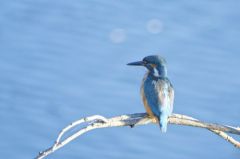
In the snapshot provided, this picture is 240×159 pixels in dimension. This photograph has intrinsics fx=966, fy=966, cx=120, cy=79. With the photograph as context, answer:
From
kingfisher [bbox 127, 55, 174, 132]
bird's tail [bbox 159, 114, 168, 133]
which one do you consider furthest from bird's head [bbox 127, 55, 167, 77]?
bird's tail [bbox 159, 114, 168, 133]

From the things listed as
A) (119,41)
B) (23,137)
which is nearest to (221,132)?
(23,137)

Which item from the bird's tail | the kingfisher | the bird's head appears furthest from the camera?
the bird's head

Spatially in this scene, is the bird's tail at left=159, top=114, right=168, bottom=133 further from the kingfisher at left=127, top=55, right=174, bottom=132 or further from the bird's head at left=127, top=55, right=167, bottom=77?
the bird's head at left=127, top=55, right=167, bottom=77

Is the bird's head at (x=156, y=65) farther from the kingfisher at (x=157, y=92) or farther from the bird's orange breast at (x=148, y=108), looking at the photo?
the bird's orange breast at (x=148, y=108)

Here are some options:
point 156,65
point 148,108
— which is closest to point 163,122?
point 148,108

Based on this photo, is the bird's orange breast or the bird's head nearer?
the bird's orange breast

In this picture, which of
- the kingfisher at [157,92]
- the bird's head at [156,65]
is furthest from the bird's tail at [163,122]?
the bird's head at [156,65]

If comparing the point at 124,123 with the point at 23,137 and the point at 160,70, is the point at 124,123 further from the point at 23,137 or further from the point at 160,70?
the point at 23,137

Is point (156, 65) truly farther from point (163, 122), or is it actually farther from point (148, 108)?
point (163, 122)
